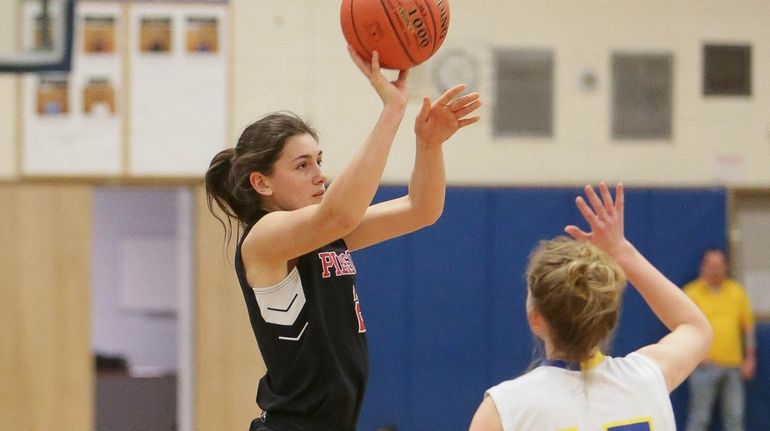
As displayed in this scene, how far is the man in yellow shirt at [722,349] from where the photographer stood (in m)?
8.45

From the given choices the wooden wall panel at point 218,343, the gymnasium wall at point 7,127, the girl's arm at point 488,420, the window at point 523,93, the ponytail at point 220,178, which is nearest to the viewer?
the girl's arm at point 488,420

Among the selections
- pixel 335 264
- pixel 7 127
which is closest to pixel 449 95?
pixel 335 264

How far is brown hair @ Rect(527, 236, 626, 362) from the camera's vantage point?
7.01 ft

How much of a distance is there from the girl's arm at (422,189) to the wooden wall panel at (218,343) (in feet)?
17.6

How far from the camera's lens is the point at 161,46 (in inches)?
320

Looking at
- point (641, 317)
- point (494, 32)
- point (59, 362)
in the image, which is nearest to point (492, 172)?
point (494, 32)

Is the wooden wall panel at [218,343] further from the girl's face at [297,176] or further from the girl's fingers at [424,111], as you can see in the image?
the girl's fingers at [424,111]

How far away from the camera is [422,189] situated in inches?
117

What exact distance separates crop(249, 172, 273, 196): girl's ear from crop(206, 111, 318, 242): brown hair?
0.01 meters

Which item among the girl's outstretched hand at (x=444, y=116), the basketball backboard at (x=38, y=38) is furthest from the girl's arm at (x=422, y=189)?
the basketball backboard at (x=38, y=38)

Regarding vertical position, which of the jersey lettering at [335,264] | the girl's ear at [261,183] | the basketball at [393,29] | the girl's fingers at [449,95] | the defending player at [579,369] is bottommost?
the defending player at [579,369]

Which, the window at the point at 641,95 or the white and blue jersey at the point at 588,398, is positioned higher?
the window at the point at 641,95

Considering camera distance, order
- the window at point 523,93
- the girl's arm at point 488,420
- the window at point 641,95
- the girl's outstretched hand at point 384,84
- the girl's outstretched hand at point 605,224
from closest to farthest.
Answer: the girl's arm at point 488,420, the girl's outstretched hand at point 605,224, the girl's outstretched hand at point 384,84, the window at point 523,93, the window at point 641,95

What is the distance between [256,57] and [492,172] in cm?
208
